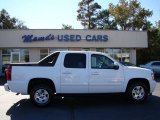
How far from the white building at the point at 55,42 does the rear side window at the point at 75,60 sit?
2052cm

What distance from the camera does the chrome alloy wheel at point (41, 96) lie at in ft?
34.9

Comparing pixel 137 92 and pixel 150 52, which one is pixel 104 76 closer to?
pixel 137 92

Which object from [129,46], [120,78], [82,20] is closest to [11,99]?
[120,78]

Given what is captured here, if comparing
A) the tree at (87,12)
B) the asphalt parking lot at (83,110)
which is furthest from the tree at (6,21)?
the asphalt parking lot at (83,110)

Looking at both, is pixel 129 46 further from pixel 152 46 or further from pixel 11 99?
pixel 11 99

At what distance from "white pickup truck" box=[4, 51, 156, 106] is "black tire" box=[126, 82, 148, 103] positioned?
37 millimetres

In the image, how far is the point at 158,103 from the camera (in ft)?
36.7

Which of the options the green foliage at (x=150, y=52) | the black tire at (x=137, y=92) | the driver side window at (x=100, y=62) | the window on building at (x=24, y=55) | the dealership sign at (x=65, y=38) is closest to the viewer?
the driver side window at (x=100, y=62)

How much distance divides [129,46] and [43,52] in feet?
30.5

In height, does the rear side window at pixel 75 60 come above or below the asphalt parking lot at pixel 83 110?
above

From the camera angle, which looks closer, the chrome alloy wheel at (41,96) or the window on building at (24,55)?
the chrome alloy wheel at (41,96)

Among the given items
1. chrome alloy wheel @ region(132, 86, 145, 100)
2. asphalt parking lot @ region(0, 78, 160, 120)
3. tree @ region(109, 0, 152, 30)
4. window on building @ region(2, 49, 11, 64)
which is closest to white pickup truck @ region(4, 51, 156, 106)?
chrome alloy wheel @ region(132, 86, 145, 100)

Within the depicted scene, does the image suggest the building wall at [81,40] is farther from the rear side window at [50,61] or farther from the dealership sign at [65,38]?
the rear side window at [50,61]

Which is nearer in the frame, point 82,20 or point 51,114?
point 51,114
